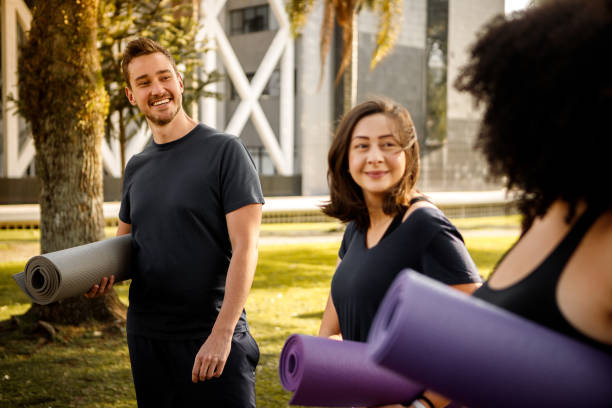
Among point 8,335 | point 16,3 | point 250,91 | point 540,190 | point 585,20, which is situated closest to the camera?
point 585,20

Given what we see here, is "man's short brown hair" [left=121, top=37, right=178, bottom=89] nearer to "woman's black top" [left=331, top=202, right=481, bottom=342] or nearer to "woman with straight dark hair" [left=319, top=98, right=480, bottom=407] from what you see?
"woman with straight dark hair" [left=319, top=98, right=480, bottom=407]

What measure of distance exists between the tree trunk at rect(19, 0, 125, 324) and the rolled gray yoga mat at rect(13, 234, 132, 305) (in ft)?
12.6

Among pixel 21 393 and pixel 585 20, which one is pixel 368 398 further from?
pixel 21 393

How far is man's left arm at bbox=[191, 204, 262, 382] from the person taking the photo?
2357mm

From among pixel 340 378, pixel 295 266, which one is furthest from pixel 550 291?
pixel 295 266

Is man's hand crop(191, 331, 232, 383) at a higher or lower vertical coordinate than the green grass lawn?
higher

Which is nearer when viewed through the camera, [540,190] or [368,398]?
[540,190]

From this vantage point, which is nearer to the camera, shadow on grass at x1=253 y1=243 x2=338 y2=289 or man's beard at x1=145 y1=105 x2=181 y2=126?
man's beard at x1=145 y1=105 x2=181 y2=126

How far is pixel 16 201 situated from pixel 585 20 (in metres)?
23.3

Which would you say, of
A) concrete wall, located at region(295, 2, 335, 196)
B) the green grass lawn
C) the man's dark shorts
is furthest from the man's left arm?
concrete wall, located at region(295, 2, 335, 196)

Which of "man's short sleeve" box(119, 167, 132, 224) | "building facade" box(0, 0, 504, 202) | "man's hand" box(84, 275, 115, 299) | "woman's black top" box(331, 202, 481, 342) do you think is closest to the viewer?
"woman's black top" box(331, 202, 481, 342)

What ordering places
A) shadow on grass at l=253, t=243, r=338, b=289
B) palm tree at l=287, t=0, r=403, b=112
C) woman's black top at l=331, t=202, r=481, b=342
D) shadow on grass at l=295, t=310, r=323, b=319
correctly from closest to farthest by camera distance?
1. woman's black top at l=331, t=202, r=481, b=342
2. shadow on grass at l=295, t=310, r=323, b=319
3. shadow on grass at l=253, t=243, r=338, b=289
4. palm tree at l=287, t=0, r=403, b=112

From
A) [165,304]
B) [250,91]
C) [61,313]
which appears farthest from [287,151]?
[165,304]

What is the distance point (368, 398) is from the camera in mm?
1455
